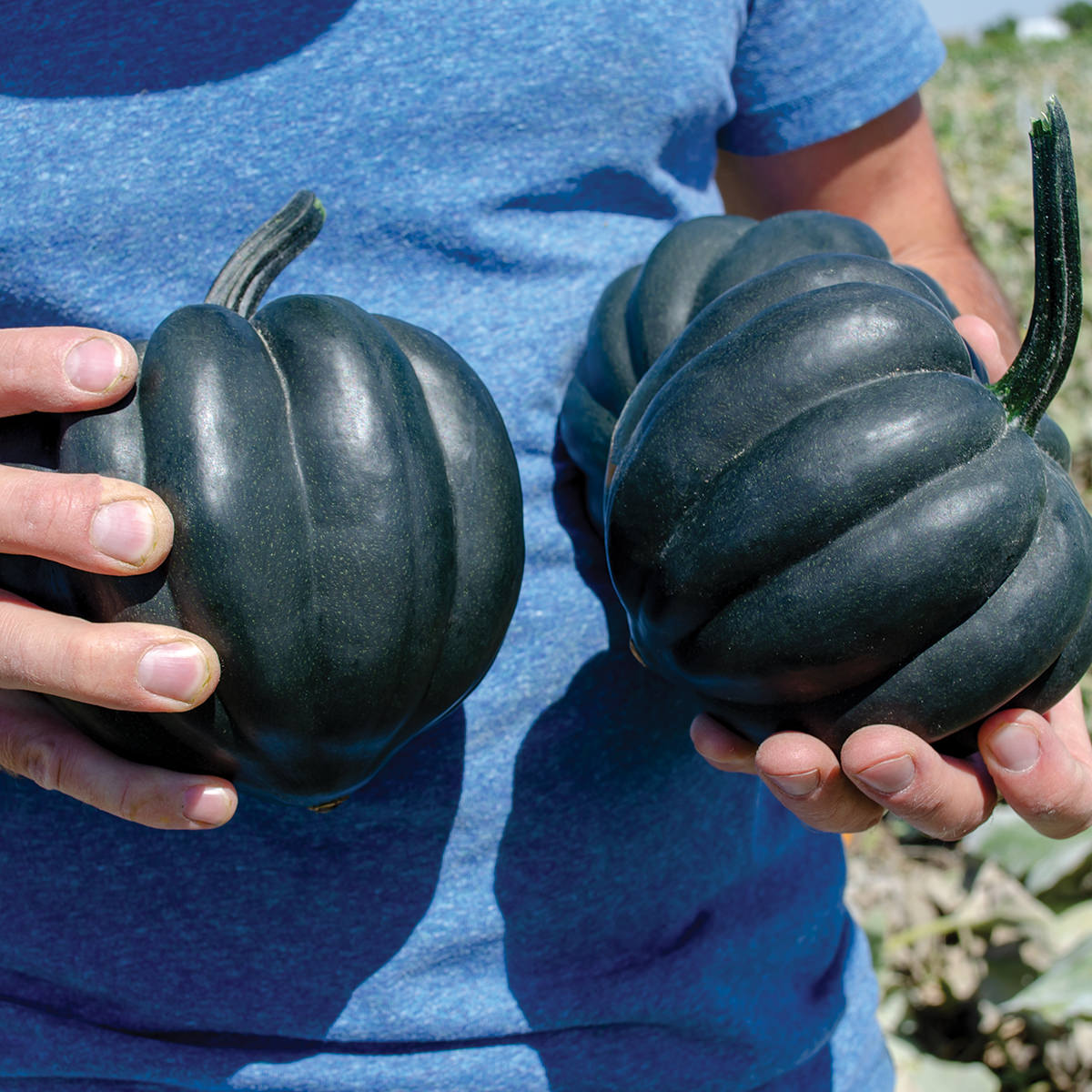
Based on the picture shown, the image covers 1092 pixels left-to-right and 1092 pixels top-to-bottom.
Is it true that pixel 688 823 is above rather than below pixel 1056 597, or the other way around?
below

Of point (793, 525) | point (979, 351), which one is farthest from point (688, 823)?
point (979, 351)

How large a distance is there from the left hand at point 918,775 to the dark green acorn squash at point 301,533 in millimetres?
355

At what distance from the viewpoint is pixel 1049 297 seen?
4.40 feet

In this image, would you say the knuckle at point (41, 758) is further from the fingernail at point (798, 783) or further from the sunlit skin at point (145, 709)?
the fingernail at point (798, 783)

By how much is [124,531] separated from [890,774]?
32.2 inches

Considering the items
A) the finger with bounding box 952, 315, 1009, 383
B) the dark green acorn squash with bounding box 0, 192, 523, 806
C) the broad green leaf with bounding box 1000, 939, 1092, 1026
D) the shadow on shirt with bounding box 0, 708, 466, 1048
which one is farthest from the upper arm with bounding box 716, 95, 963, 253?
the broad green leaf with bounding box 1000, 939, 1092, 1026

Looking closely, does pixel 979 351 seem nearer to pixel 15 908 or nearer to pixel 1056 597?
pixel 1056 597

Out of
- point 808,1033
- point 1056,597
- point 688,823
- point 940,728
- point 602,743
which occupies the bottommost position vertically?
point 808,1033

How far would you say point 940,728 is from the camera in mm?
1288

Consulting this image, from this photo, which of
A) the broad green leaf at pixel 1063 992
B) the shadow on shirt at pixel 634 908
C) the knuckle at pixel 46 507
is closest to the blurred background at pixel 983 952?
the broad green leaf at pixel 1063 992

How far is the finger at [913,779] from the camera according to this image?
4.02 ft

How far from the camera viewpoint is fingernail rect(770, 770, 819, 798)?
127cm

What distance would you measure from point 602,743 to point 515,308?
2.03 feet

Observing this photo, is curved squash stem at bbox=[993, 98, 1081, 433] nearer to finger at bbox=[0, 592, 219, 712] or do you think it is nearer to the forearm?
the forearm
